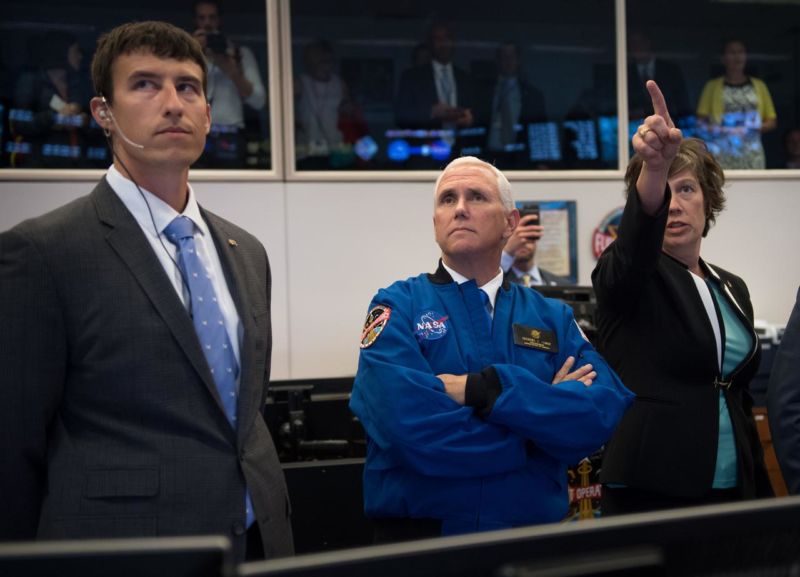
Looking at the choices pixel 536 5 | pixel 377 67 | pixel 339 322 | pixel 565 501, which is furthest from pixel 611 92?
pixel 565 501

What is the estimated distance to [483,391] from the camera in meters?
1.71

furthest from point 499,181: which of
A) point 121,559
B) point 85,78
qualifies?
point 85,78

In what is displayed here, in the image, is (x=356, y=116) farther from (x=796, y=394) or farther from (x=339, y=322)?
(x=796, y=394)

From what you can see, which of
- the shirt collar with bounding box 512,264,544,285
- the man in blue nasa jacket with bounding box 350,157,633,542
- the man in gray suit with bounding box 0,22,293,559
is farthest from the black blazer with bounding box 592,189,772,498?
the shirt collar with bounding box 512,264,544,285

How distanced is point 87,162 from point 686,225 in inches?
125

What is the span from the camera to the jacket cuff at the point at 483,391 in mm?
1698

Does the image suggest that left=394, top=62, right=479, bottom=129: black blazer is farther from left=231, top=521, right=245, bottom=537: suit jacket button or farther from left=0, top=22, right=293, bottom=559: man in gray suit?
left=231, top=521, right=245, bottom=537: suit jacket button

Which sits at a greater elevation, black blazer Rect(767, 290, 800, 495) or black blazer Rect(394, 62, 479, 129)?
black blazer Rect(394, 62, 479, 129)

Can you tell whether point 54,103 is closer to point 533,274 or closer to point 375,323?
point 533,274

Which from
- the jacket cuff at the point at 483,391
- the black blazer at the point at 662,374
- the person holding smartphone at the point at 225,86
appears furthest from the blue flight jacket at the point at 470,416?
the person holding smartphone at the point at 225,86

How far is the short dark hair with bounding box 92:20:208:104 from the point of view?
1593 mm

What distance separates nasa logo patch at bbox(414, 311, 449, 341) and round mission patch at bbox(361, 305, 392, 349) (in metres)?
0.07

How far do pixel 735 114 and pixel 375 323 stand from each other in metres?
3.99

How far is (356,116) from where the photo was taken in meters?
4.62
